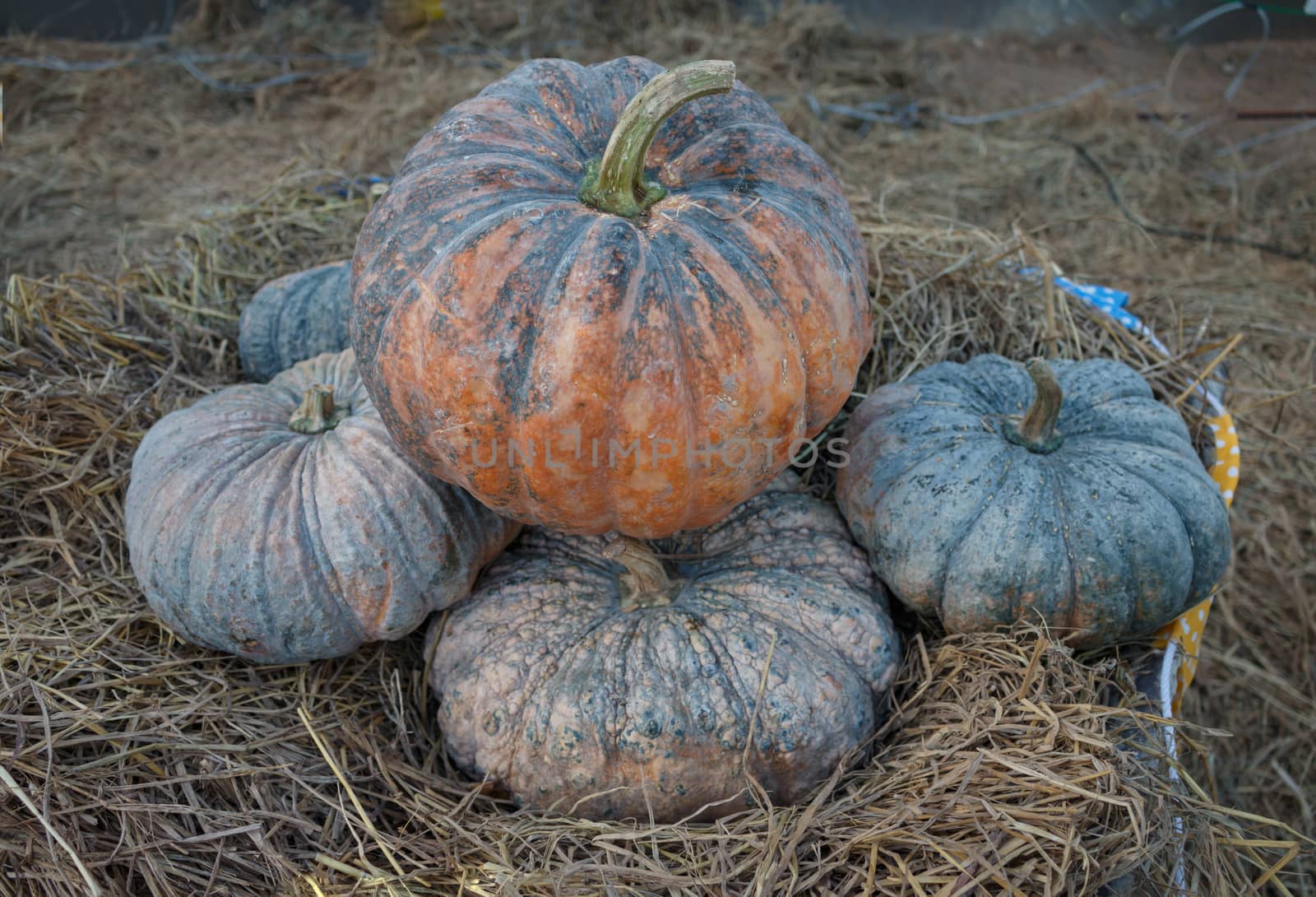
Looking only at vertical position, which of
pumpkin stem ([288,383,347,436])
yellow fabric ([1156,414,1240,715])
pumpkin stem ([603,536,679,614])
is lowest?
yellow fabric ([1156,414,1240,715])

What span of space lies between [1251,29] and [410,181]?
22.4 ft

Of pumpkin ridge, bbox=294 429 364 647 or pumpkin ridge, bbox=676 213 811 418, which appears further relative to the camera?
pumpkin ridge, bbox=294 429 364 647

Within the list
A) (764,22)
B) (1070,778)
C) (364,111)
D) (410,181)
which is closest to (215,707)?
(410,181)

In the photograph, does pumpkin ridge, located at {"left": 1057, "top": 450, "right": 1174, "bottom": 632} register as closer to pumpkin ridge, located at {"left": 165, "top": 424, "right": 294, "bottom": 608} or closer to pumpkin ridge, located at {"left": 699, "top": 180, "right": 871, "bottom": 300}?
pumpkin ridge, located at {"left": 699, "top": 180, "right": 871, "bottom": 300}

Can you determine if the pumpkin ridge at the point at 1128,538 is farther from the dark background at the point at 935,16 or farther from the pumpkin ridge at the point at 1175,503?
the dark background at the point at 935,16

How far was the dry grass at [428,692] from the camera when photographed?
5.83 ft

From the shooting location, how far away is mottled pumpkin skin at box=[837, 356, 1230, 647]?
6.89 ft

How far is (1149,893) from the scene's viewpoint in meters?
1.80

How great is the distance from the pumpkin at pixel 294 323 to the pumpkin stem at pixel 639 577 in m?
1.19

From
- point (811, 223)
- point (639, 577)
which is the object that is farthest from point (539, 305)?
point (639, 577)

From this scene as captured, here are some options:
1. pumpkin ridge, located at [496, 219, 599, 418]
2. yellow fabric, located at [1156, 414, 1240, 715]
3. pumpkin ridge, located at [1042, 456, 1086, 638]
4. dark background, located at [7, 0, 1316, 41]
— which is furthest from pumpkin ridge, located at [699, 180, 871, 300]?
dark background, located at [7, 0, 1316, 41]

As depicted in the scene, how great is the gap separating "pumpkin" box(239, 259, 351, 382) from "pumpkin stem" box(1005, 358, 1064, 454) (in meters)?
1.89

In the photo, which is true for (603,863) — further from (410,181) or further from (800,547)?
(410,181)

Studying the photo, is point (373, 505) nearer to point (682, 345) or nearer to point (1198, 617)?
point (682, 345)
